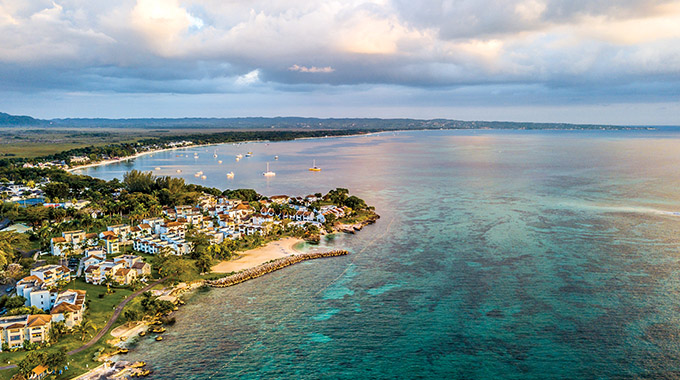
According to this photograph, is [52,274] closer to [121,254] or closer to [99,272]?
[99,272]

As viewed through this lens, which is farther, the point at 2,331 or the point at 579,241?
the point at 579,241

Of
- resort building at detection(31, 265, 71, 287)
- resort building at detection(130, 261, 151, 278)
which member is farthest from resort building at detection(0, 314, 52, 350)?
resort building at detection(130, 261, 151, 278)

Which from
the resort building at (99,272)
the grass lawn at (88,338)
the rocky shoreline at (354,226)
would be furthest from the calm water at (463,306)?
the resort building at (99,272)

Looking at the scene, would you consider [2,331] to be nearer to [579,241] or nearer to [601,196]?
[579,241]

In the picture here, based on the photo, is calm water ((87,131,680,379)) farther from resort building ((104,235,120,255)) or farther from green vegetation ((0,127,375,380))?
resort building ((104,235,120,255))

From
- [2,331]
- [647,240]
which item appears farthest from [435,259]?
[2,331]
